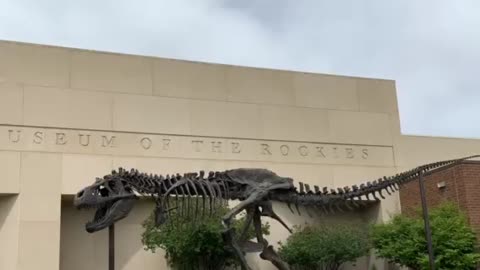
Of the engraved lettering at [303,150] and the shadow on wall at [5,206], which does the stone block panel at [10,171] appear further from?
the engraved lettering at [303,150]

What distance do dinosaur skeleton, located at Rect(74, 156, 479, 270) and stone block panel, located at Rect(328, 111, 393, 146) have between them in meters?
12.0

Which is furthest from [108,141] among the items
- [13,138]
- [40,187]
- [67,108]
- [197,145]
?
[197,145]

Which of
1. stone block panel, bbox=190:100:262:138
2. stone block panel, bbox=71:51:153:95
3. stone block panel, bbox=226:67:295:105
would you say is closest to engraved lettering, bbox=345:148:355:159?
stone block panel, bbox=226:67:295:105

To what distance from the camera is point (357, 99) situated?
1089 inches

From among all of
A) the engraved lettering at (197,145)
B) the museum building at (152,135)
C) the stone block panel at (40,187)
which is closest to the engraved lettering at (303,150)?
the museum building at (152,135)

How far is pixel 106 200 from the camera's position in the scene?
12.6 m

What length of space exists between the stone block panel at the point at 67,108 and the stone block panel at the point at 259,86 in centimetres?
481

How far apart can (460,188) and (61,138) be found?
13402 mm

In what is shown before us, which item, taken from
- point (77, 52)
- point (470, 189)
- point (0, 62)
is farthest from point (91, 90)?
point (470, 189)

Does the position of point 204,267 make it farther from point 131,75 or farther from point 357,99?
point 357,99

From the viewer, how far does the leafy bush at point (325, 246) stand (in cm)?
2308

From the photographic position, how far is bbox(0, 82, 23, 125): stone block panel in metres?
22.4

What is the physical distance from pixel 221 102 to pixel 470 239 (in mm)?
10008

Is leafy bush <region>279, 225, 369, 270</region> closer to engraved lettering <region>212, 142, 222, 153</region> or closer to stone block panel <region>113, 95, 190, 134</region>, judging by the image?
engraved lettering <region>212, 142, 222, 153</region>
